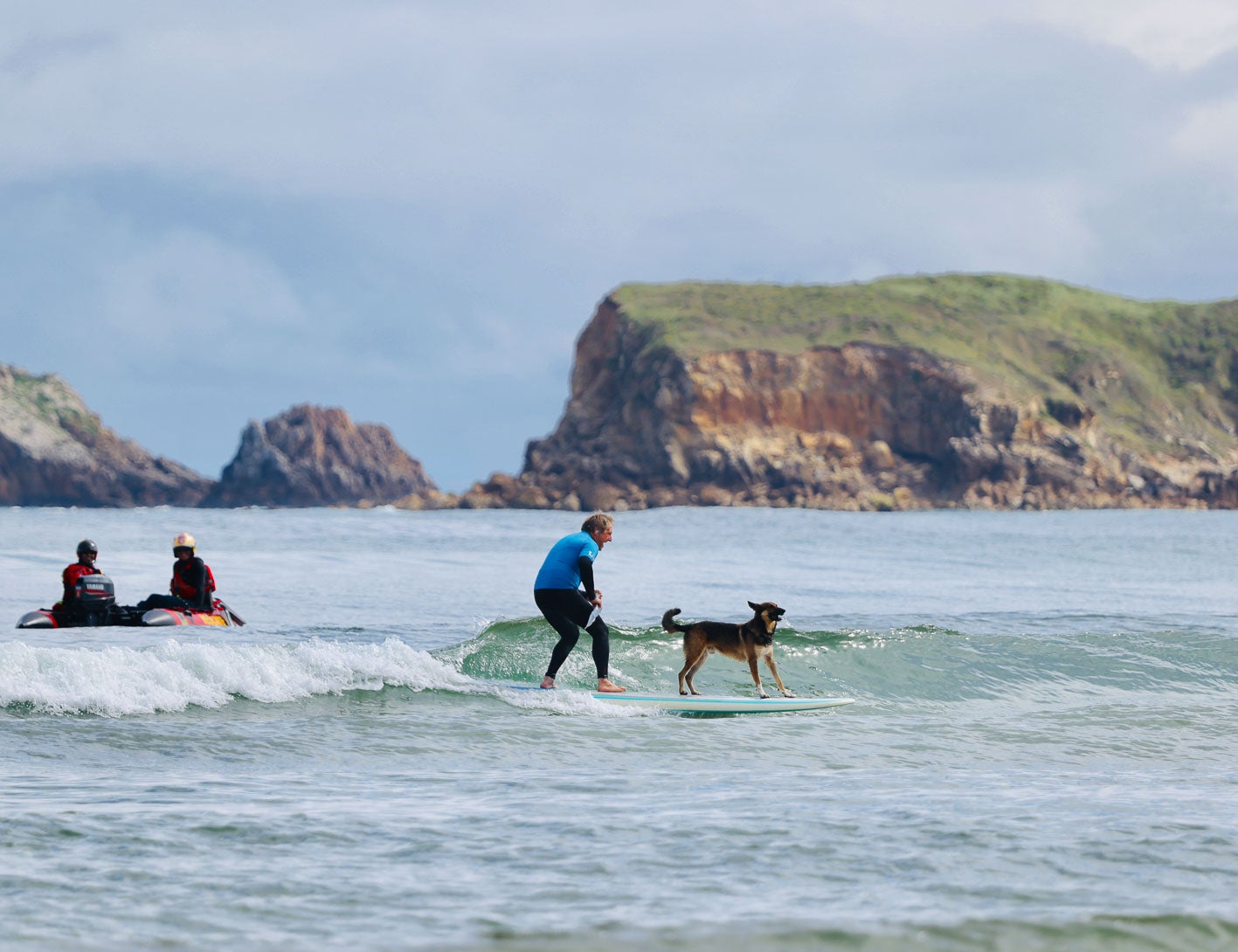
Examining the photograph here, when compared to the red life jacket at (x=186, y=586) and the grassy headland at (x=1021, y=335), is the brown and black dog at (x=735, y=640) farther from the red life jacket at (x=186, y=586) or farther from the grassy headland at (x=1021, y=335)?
the grassy headland at (x=1021, y=335)

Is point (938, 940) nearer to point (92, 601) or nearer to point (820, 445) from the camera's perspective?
point (92, 601)

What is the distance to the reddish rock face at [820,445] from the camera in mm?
118125

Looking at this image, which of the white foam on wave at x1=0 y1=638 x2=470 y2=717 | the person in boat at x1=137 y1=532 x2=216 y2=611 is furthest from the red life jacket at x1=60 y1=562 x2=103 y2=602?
the white foam on wave at x1=0 y1=638 x2=470 y2=717

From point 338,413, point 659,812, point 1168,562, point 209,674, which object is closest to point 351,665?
point 209,674

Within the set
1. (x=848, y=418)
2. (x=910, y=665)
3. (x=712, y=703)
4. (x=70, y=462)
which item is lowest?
(x=910, y=665)

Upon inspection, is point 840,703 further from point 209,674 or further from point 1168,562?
point 1168,562

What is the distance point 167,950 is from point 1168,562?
4192 centimetres

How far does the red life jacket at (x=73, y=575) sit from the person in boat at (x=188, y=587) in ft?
2.71

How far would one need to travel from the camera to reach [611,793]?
8.51m

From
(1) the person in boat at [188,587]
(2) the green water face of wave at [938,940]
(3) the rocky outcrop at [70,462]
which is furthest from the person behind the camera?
(3) the rocky outcrop at [70,462]

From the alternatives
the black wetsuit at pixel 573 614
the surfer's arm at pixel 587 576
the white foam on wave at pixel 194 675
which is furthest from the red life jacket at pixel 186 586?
the surfer's arm at pixel 587 576

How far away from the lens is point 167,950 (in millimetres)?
5316

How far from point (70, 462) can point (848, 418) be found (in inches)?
4069

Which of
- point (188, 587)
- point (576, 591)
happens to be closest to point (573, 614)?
point (576, 591)
